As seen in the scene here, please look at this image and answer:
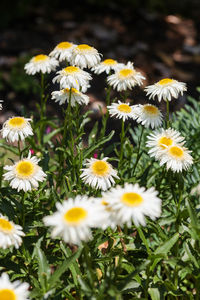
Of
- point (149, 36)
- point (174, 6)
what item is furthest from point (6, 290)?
point (174, 6)

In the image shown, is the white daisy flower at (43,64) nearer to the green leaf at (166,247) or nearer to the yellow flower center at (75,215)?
the green leaf at (166,247)

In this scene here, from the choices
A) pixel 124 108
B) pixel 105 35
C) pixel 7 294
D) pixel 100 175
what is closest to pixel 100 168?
pixel 100 175

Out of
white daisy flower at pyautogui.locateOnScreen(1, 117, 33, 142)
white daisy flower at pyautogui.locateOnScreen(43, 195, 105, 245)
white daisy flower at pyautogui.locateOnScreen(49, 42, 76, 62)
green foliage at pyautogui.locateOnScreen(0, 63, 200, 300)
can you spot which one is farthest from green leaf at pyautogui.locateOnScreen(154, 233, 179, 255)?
white daisy flower at pyautogui.locateOnScreen(49, 42, 76, 62)

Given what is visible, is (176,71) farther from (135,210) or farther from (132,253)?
(135,210)

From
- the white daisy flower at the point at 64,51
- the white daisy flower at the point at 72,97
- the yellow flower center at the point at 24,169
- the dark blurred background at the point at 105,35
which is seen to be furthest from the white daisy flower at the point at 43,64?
the dark blurred background at the point at 105,35

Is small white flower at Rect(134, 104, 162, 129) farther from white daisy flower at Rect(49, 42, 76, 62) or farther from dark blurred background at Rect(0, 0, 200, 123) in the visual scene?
dark blurred background at Rect(0, 0, 200, 123)

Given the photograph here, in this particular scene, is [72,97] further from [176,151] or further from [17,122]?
[176,151]
